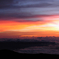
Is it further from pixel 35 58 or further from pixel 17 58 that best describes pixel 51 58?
pixel 17 58

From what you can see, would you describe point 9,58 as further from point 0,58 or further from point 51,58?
point 51,58

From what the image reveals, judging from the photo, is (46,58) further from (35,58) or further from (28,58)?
(28,58)

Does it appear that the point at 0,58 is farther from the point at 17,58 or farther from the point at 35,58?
the point at 35,58

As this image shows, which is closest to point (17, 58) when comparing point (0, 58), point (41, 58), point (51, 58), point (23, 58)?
point (23, 58)

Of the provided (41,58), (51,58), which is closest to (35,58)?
(41,58)

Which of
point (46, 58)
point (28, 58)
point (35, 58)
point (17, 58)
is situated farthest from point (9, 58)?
point (46, 58)

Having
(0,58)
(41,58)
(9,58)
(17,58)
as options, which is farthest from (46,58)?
(0,58)
